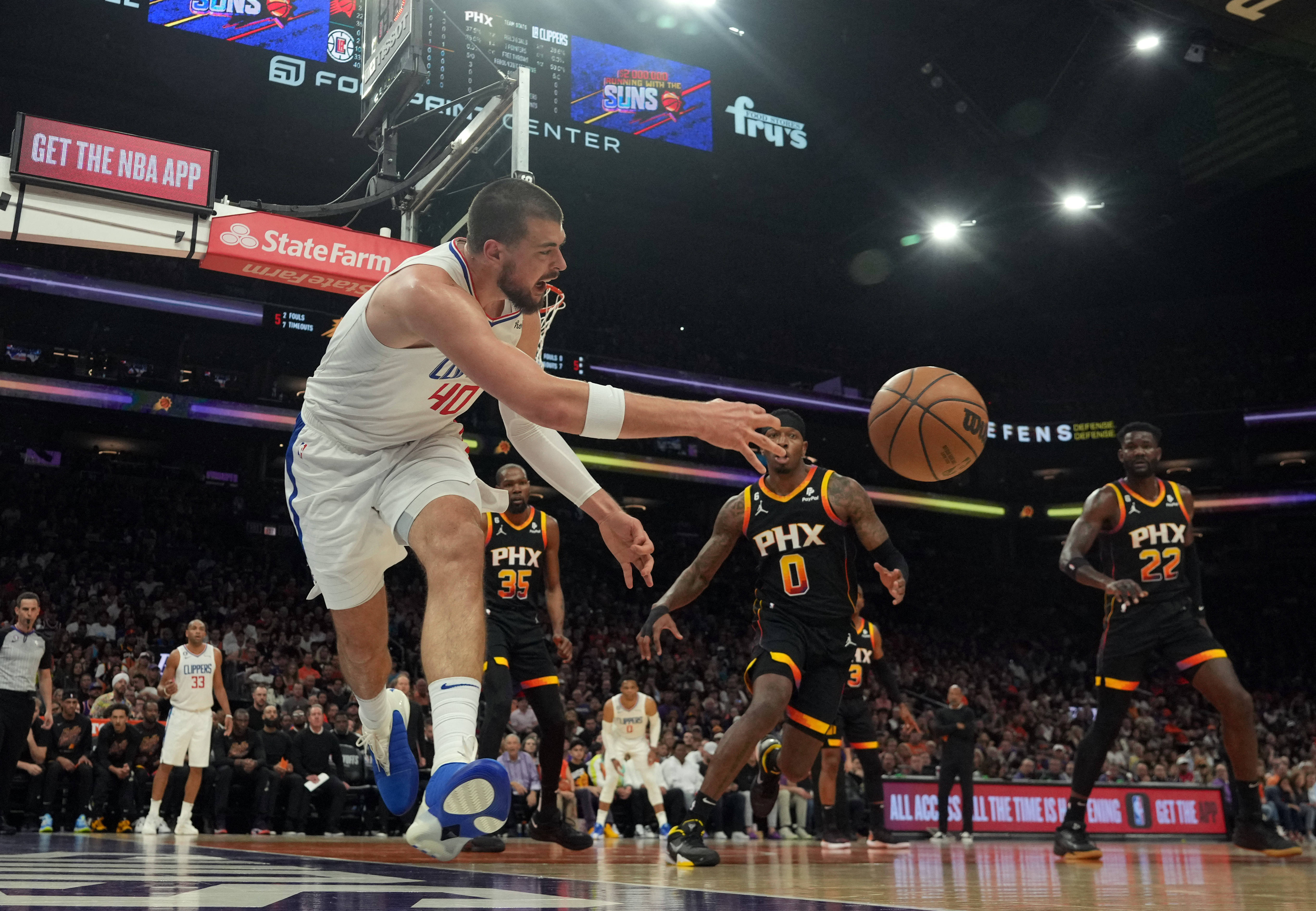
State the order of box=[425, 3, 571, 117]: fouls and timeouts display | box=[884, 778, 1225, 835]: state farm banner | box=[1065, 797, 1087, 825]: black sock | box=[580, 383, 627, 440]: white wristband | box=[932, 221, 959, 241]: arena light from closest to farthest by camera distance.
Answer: box=[580, 383, 627, 440]: white wristband
box=[1065, 797, 1087, 825]: black sock
box=[884, 778, 1225, 835]: state farm banner
box=[425, 3, 571, 117]: fouls and timeouts display
box=[932, 221, 959, 241]: arena light

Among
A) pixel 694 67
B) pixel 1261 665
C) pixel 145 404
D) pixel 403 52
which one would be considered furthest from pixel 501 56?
pixel 1261 665

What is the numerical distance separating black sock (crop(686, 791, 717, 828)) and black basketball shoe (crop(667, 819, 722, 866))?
24mm

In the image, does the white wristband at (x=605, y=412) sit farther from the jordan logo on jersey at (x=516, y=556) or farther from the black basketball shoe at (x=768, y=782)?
the jordan logo on jersey at (x=516, y=556)

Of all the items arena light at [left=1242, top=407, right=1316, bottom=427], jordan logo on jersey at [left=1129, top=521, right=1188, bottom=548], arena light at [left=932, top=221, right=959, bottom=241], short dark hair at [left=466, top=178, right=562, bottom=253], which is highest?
arena light at [left=932, top=221, right=959, bottom=241]

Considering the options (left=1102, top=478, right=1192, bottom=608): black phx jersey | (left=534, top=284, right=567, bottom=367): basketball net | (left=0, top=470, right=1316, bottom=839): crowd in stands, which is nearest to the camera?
(left=534, top=284, right=567, bottom=367): basketball net

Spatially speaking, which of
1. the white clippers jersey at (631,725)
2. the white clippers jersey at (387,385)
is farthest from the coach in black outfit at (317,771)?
the white clippers jersey at (387,385)

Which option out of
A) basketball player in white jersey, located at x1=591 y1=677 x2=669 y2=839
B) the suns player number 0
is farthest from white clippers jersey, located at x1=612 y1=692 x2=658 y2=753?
the suns player number 0

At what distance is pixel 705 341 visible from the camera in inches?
1049

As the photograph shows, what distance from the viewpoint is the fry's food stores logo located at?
21.9 meters

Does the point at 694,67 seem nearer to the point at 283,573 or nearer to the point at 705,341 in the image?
the point at 705,341

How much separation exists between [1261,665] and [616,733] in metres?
20.5

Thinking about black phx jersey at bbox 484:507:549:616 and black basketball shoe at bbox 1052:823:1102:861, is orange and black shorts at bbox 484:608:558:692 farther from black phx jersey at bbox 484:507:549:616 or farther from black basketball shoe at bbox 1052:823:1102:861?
black basketball shoe at bbox 1052:823:1102:861

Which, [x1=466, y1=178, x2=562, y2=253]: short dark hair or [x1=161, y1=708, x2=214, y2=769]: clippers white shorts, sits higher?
[x1=466, y1=178, x2=562, y2=253]: short dark hair

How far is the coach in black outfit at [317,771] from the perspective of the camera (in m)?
10.7
